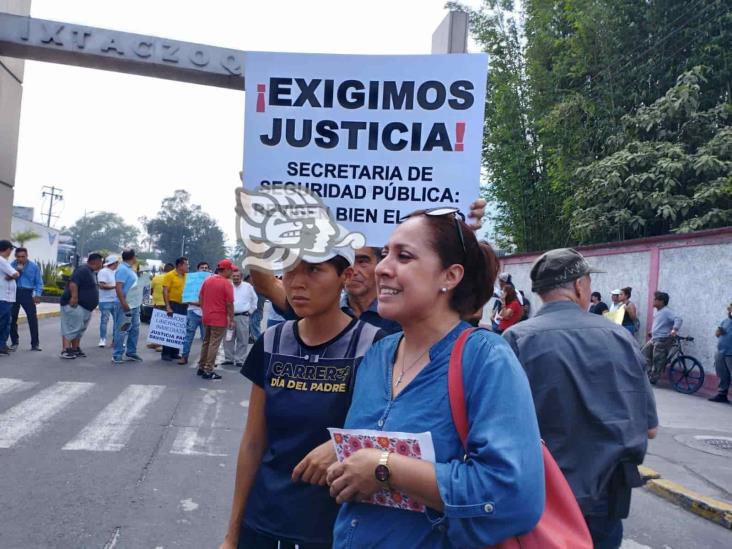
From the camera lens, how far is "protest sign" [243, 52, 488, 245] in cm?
299

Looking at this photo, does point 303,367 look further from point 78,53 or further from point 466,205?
point 78,53

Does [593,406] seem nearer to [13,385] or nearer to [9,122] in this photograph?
[13,385]

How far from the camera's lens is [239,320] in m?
12.9

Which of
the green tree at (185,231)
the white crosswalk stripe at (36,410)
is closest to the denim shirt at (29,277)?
the white crosswalk stripe at (36,410)

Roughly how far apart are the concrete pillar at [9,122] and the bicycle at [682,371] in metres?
16.2

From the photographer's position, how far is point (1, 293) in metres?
12.1

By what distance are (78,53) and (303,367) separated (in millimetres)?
6690

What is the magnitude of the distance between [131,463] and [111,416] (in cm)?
201

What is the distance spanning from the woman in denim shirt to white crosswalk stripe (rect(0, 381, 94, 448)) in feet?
19.2

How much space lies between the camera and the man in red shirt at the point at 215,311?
37.2 ft

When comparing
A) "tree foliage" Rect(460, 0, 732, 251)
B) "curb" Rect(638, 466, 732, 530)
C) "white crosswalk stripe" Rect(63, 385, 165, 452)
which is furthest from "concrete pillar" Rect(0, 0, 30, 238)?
"curb" Rect(638, 466, 732, 530)

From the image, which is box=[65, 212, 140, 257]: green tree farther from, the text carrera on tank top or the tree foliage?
the text carrera on tank top

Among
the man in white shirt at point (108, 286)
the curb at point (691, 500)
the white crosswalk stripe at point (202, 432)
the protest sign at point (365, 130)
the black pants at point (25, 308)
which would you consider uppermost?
the protest sign at point (365, 130)

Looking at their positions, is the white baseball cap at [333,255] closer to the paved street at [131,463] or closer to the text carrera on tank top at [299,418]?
the text carrera on tank top at [299,418]
